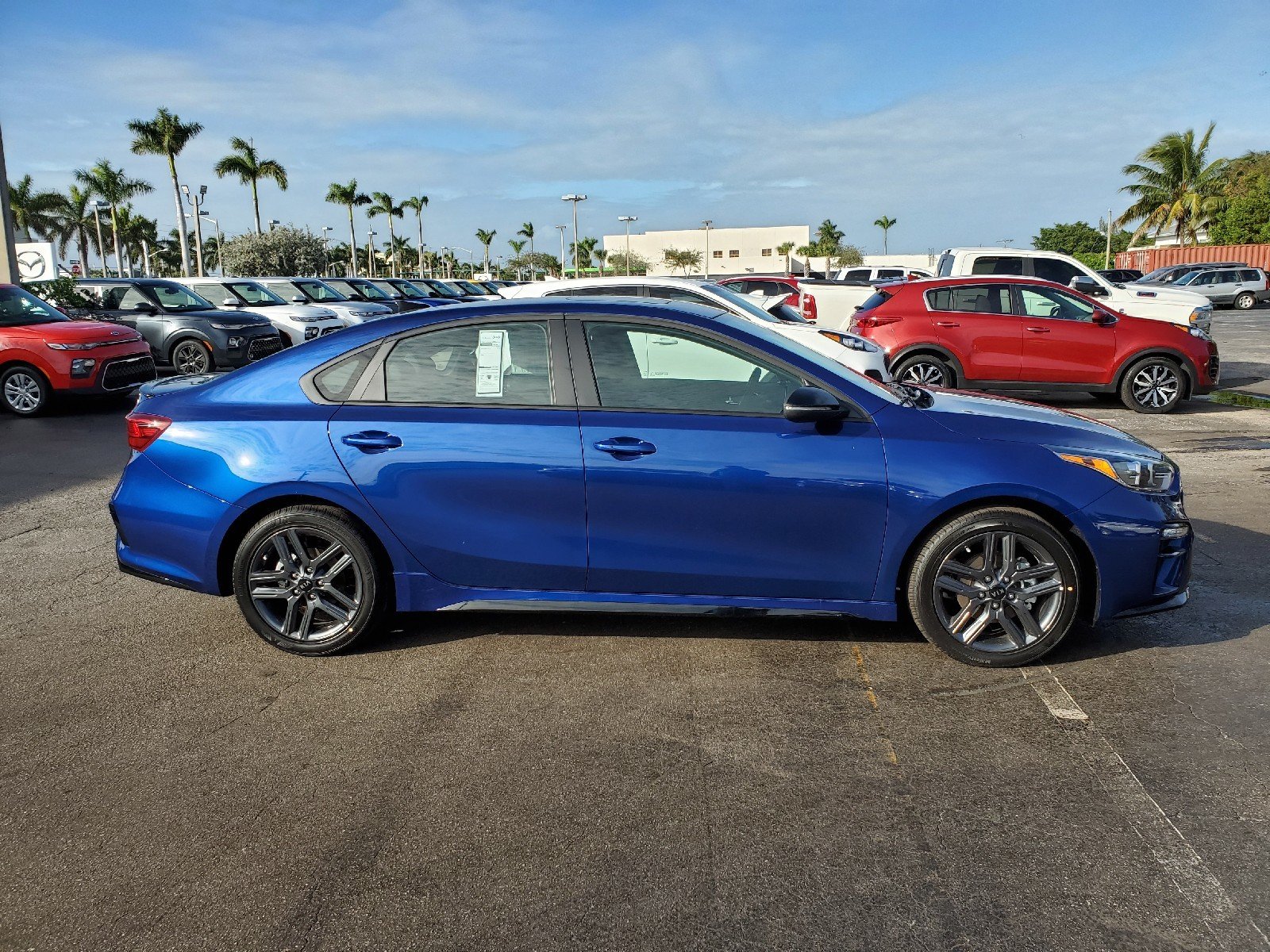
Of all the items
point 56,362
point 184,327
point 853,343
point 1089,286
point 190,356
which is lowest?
point 190,356

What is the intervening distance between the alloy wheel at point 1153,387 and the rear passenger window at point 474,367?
32.9 feet

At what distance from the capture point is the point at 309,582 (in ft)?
14.6

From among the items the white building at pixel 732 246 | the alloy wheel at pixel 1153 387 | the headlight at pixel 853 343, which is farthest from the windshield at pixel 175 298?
the white building at pixel 732 246

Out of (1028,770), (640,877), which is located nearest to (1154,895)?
(1028,770)

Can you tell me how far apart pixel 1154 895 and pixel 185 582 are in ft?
13.2

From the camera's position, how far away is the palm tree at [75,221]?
8138cm

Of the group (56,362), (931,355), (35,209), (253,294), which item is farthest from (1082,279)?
(35,209)

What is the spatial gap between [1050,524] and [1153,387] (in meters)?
9.16

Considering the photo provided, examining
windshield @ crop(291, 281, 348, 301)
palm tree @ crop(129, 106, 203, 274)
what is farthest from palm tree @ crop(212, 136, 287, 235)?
windshield @ crop(291, 281, 348, 301)

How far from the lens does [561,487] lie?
421 cm

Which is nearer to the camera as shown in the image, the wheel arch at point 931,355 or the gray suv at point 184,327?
the wheel arch at point 931,355

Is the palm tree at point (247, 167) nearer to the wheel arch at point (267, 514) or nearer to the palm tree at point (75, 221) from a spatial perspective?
the palm tree at point (75, 221)

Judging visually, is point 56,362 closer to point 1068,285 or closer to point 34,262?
point 34,262

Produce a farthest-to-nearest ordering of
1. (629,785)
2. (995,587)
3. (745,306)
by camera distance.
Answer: (745,306)
(995,587)
(629,785)
